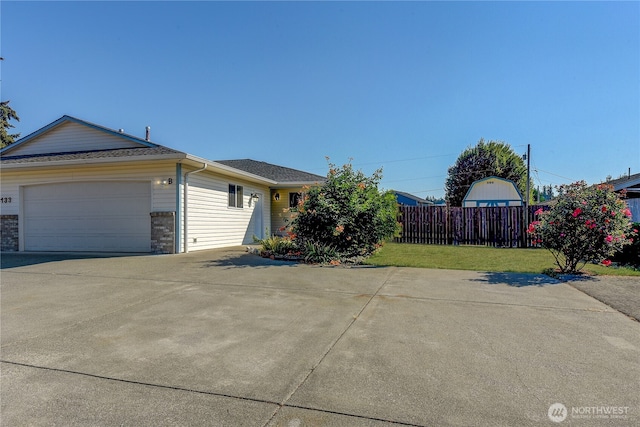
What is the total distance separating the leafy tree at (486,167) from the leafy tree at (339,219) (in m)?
25.9

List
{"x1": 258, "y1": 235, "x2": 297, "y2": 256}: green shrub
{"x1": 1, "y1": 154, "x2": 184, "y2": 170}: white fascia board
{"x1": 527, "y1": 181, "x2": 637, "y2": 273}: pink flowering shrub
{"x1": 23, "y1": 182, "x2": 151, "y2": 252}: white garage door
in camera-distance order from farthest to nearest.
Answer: {"x1": 23, "y1": 182, "x2": 151, "y2": 252}: white garage door < {"x1": 1, "y1": 154, "x2": 184, "y2": 170}: white fascia board < {"x1": 258, "y1": 235, "x2": 297, "y2": 256}: green shrub < {"x1": 527, "y1": 181, "x2": 637, "y2": 273}: pink flowering shrub

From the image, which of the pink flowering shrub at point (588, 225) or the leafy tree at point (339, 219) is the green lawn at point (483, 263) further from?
the leafy tree at point (339, 219)

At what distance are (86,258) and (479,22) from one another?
12.6 metres

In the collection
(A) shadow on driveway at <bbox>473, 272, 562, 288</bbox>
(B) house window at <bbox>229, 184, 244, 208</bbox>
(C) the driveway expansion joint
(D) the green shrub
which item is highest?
(B) house window at <bbox>229, 184, 244, 208</bbox>

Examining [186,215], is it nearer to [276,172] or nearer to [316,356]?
[276,172]

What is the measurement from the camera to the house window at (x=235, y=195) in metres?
13.5

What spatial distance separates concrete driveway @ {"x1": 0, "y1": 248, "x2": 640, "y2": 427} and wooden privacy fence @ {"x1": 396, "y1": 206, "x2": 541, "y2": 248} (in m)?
8.02

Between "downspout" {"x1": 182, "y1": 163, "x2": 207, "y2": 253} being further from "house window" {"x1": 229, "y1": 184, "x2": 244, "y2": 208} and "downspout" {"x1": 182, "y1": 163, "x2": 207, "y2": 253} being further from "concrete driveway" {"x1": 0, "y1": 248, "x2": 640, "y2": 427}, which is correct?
"concrete driveway" {"x1": 0, "y1": 248, "x2": 640, "y2": 427}

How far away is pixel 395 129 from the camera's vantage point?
1706 centimetres

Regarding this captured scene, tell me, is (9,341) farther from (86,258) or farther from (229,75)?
(229,75)

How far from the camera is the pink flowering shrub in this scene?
21.4 feet

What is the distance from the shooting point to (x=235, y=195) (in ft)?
45.5

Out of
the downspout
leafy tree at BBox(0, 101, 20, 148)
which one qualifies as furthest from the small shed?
leafy tree at BBox(0, 101, 20, 148)

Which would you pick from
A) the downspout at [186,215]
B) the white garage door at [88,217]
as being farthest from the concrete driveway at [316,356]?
the white garage door at [88,217]
